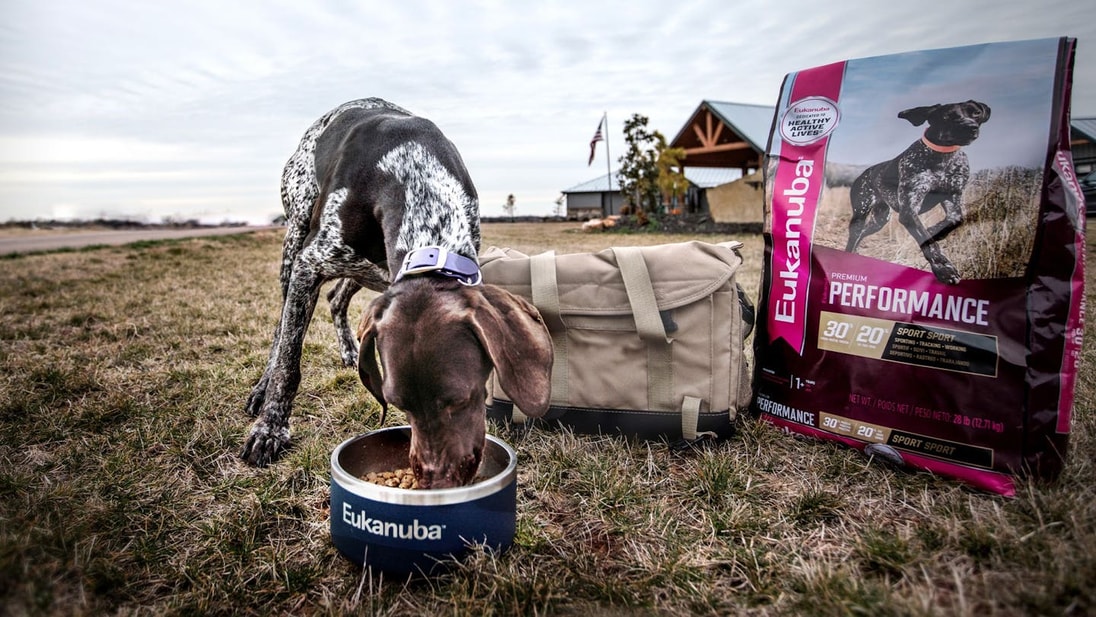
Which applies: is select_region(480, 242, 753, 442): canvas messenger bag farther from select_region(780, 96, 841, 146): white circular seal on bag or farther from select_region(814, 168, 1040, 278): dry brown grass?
select_region(814, 168, 1040, 278): dry brown grass

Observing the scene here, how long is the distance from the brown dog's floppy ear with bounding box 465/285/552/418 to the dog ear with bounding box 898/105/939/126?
68.2 inches

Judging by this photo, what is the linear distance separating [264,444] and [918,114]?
3.14 m

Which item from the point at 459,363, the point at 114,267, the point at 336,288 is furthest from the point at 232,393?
the point at 114,267

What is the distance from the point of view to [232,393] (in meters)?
3.71

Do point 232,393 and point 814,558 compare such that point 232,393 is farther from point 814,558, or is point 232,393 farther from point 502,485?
point 814,558

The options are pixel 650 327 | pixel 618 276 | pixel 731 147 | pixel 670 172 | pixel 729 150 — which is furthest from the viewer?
pixel 670 172

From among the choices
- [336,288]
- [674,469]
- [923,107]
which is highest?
[923,107]

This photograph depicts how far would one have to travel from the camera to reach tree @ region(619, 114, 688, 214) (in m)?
21.5

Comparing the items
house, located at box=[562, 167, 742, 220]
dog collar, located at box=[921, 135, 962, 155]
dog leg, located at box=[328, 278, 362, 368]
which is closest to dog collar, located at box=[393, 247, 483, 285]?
dog collar, located at box=[921, 135, 962, 155]

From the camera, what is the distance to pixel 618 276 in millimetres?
2938

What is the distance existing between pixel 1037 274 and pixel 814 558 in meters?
1.34

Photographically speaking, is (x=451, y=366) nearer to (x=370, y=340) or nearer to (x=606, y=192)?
(x=370, y=340)

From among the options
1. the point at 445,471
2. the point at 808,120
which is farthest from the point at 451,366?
the point at 808,120

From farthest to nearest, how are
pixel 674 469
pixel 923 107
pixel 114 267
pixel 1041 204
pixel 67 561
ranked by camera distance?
pixel 114 267 < pixel 674 469 < pixel 923 107 < pixel 1041 204 < pixel 67 561
